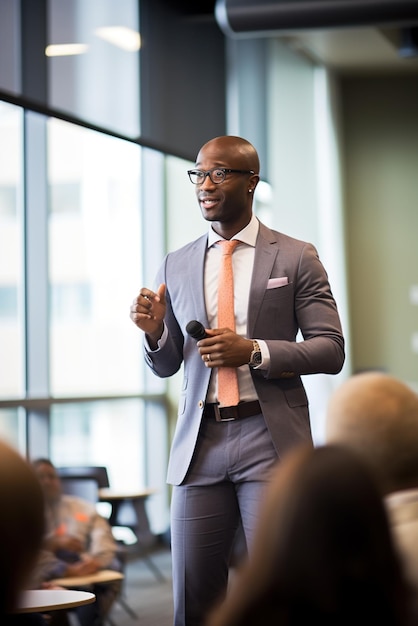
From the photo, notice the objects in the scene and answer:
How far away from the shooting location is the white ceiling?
28.5 feet

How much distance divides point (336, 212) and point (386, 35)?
1.81 metres

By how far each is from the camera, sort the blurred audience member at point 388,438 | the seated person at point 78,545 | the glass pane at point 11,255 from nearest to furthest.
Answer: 1. the blurred audience member at point 388,438
2. the seated person at point 78,545
3. the glass pane at point 11,255

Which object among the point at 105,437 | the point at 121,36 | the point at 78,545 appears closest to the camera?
the point at 78,545

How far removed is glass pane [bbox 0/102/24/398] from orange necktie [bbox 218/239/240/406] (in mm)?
3995

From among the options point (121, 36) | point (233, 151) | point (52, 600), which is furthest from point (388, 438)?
point (121, 36)

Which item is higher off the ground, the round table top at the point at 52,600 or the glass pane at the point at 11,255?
the glass pane at the point at 11,255

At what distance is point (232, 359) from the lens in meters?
2.93

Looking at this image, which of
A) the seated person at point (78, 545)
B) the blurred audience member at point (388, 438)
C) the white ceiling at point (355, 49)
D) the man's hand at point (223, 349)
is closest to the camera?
the blurred audience member at point (388, 438)

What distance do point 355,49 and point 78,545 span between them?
544cm

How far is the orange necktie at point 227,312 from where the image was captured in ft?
9.93

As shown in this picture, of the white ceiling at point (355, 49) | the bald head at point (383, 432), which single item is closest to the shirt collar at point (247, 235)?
the bald head at point (383, 432)

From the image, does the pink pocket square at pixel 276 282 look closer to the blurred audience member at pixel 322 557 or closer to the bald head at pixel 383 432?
the bald head at pixel 383 432

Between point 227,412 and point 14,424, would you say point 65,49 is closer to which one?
point 14,424

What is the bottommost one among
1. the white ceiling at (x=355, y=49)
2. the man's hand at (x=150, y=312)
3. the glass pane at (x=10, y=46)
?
the man's hand at (x=150, y=312)
